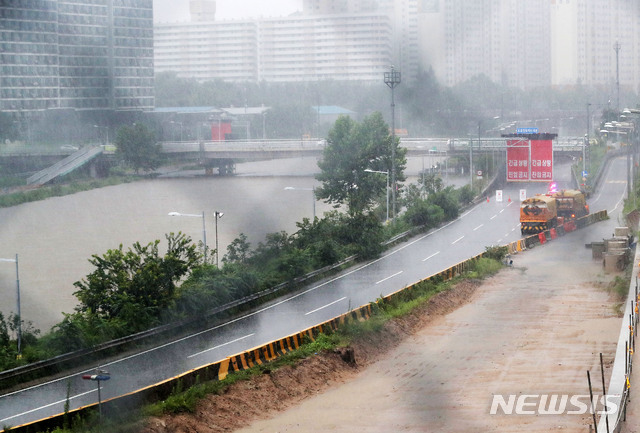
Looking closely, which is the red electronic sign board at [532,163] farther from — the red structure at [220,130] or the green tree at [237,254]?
→ the green tree at [237,254]

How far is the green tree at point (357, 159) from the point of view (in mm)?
12648

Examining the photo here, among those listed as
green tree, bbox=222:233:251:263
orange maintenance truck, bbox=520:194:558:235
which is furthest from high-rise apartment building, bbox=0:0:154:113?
orange maintenance truck, bbox=520:194:558:235

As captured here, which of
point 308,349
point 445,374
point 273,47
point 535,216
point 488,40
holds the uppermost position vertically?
point 488,40

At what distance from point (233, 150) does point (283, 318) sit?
10.2 feet

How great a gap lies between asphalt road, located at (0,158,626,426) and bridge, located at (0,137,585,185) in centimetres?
158

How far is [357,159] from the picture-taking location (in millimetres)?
13125

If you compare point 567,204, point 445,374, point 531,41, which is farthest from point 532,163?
point 445,374

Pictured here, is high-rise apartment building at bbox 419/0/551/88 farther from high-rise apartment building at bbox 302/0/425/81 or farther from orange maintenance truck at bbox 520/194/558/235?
orange maintenance truck at bbox 520/194/558/235

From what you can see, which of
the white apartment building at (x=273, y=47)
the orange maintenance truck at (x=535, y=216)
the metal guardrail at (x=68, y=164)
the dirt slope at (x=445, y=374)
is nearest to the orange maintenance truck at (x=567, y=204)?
the orange maintenance truck at (x=535, y=216)

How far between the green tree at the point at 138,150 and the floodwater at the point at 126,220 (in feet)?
0.78

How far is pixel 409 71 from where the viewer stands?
5.55 meters

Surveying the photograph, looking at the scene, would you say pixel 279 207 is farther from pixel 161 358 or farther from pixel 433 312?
pixel 161 358

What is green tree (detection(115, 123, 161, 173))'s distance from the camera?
6559mm

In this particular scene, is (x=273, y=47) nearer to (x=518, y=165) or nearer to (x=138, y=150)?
(x=138, y=150)
